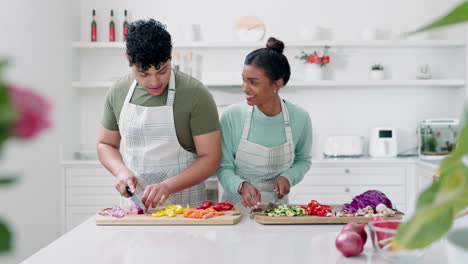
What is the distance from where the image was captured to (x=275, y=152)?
248cm

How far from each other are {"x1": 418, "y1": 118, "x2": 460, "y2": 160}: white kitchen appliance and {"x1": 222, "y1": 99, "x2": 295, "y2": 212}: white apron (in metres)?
2.47

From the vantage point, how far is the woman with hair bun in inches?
96.0

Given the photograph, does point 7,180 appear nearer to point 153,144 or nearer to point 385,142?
point 153,144

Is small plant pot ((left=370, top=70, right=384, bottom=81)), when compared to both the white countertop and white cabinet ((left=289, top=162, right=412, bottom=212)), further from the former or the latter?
the white countertop

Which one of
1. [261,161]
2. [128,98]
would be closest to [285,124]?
[261,161]

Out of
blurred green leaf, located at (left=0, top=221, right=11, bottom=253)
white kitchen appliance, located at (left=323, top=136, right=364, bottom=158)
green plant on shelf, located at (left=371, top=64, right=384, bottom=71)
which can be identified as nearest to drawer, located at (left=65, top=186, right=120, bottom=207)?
white kitchen appliance, located at (left=323, top=136, right=364, bottom=158)

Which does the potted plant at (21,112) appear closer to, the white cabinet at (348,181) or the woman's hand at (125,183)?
the woman's hand at (125,183)

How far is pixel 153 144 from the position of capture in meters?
2.38

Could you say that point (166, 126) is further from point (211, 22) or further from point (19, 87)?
point (211, 22)

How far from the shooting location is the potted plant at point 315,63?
187 inches

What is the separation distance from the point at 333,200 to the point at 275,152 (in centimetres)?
209

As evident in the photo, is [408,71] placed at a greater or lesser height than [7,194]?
greater

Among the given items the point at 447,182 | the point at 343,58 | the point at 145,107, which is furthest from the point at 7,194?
the point at 447,182

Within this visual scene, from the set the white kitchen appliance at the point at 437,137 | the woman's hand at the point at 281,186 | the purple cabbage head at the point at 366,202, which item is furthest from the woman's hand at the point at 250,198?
the white kitchen appliance at the point at 437,137
